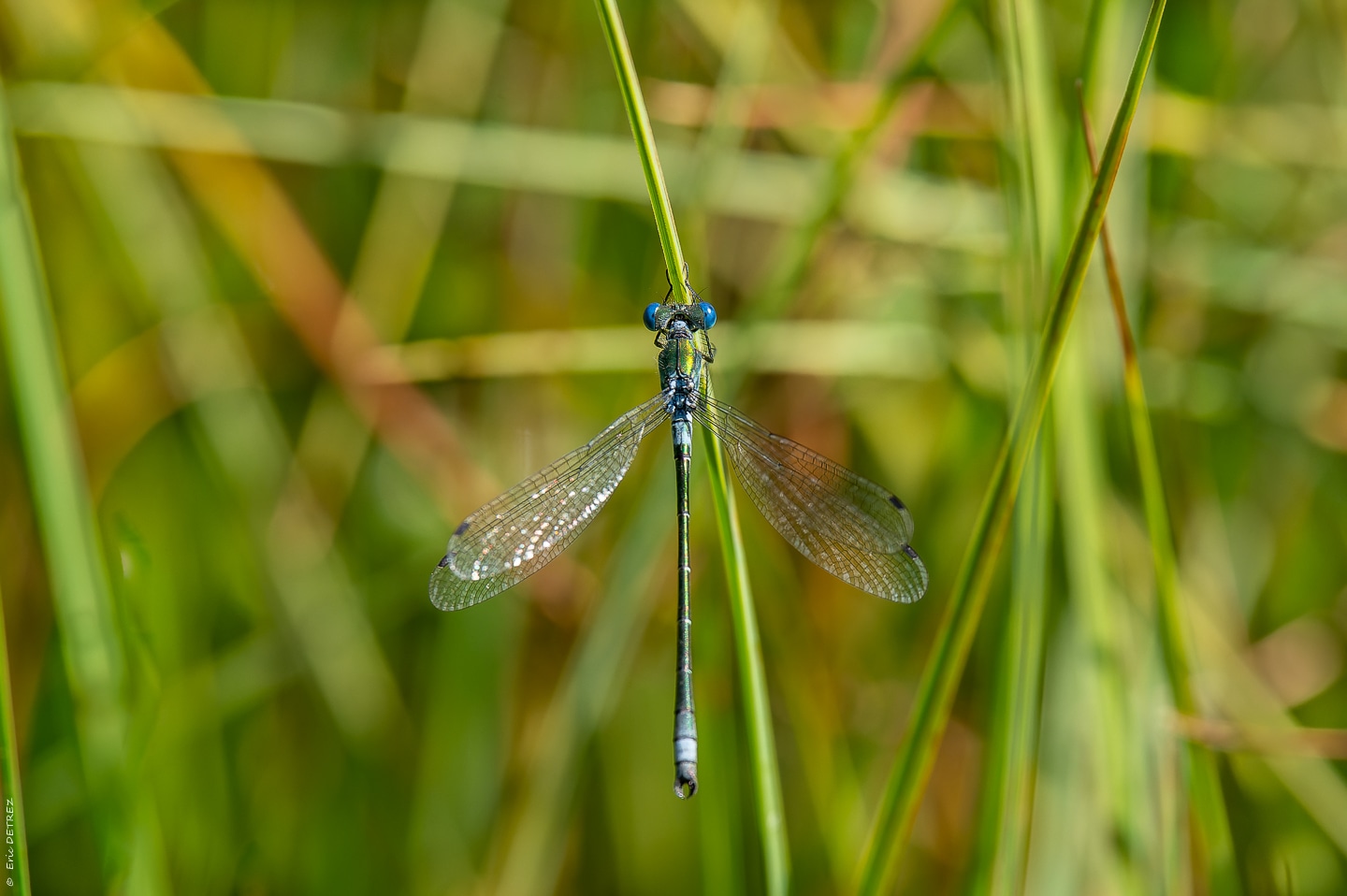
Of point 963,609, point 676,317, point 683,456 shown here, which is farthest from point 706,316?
point 963,609

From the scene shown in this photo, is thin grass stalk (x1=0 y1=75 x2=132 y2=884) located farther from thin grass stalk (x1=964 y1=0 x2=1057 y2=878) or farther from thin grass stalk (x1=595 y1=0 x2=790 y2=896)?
thin grass stalk (x1=964 y1=0 x2=1057 y2=878)

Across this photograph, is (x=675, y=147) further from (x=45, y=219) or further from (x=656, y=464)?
(x=45, y=219)

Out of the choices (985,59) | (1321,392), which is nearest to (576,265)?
(985,59)

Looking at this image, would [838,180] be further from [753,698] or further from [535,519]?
[753,698]

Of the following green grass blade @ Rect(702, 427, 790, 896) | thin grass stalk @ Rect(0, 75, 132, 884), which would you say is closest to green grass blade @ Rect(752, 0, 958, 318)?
green grass blade @ Rect(702, 427, 790, 896)

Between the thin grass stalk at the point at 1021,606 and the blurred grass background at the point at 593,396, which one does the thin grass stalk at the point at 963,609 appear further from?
the blurred grass background at the point at 593,396

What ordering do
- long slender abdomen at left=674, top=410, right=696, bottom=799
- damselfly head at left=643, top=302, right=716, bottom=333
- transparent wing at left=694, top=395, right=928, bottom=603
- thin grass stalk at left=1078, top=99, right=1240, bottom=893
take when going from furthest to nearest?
damselfly head at left=643, top=302, right=716, bottom=333 < transparent wing at left=694, top=395, right=928, bottom=603 < long slender abdomen at left=674, top=410, right=696, bottom=799 < thin grass stalk at left=1078, top=99, right=1240, bottom=893
